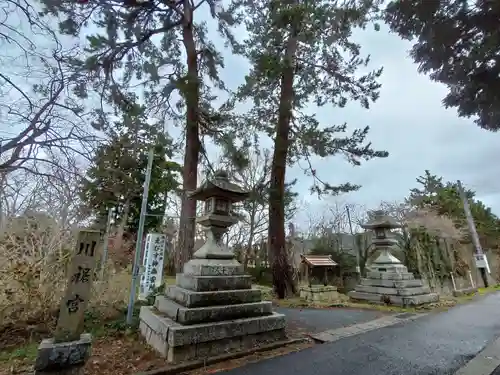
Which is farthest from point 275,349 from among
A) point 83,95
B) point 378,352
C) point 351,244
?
point 351,244

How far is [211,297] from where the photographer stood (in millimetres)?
4184

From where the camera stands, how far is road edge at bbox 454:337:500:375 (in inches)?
Result: 130

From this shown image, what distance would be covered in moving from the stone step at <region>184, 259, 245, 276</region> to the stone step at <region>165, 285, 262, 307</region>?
31cm

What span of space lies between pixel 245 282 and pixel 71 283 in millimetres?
2635

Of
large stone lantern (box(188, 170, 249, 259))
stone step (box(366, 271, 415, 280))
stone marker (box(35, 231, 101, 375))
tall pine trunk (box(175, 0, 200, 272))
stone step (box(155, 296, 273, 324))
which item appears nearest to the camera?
stone marker (box(35, 231, 101, 375))

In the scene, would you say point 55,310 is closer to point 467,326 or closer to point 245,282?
point 245,282

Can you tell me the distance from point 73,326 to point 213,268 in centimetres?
202

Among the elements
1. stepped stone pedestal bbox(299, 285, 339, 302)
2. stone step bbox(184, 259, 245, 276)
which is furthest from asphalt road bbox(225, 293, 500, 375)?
stepped stone pedestal bbox(299, 285, 339, 302)

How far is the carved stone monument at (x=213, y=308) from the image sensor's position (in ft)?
12.3

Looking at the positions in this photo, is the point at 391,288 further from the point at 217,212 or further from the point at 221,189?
the point at 221,189

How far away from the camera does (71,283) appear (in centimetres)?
334

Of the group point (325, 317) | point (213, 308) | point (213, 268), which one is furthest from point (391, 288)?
point (213, 308)

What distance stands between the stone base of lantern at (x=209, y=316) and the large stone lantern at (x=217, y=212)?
19 cm

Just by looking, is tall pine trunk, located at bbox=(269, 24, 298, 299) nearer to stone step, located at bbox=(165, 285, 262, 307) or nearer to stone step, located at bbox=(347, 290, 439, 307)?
stone step, located at bbox=(347, 290, 439, 307)
